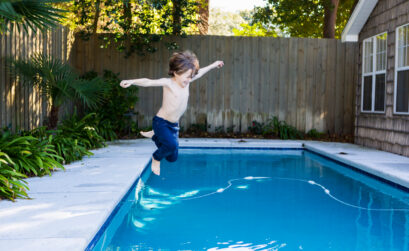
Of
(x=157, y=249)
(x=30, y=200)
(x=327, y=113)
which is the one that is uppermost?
(x=327, y=113)

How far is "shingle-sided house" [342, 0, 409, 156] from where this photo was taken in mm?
6805

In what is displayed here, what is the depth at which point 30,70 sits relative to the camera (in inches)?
228

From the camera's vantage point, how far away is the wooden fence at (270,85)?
373 inches

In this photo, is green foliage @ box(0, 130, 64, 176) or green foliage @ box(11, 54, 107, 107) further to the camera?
green foliage @ box(11, 54, 107, 107)

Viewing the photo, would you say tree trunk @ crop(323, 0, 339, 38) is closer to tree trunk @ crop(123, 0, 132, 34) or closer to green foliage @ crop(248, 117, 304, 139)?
green foliage @ crop(248, 117, 304, 139)

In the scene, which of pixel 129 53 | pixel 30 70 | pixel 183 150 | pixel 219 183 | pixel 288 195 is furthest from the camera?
pixel 129 53

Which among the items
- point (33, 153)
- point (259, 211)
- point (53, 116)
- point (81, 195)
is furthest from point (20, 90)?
point (259, 211)

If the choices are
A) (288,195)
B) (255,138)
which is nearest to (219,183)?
(288,195)

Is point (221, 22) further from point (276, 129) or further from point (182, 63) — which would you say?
point (182, 63)

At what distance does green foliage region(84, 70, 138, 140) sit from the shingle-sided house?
15.5ft

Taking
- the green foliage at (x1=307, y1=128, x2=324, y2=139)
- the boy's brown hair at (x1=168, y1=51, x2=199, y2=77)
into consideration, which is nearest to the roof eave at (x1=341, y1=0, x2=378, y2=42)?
the green foliage at (x1=307, y1=128, x2=324, y2=139)

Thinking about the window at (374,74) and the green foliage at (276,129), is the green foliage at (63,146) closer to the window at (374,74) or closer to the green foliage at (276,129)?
the green foliage at (276,129)

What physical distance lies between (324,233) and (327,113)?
6.59 meters

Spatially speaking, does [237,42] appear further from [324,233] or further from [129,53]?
[324,233]
